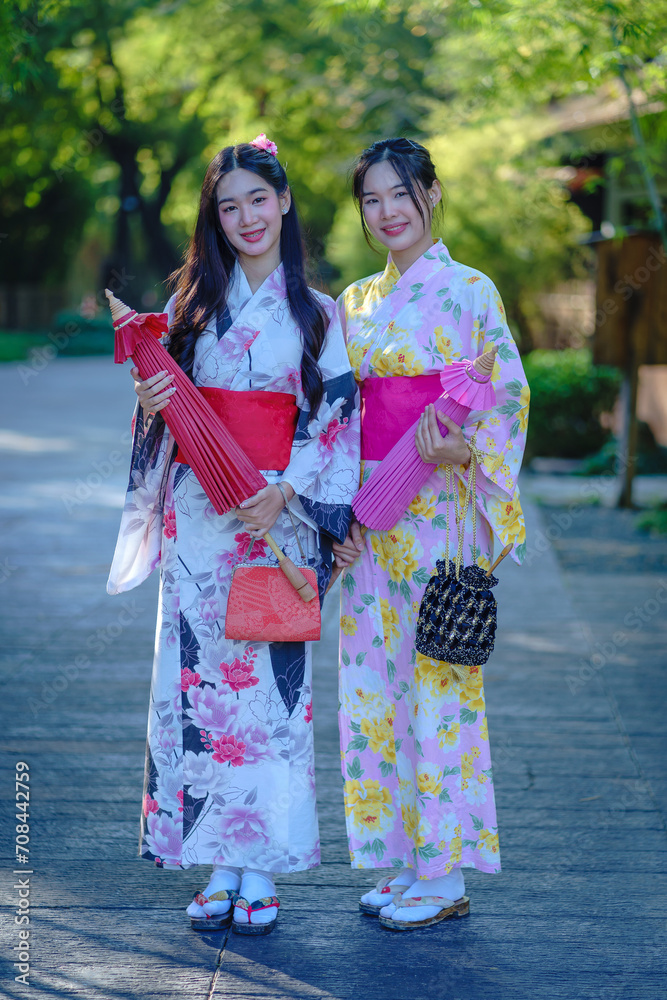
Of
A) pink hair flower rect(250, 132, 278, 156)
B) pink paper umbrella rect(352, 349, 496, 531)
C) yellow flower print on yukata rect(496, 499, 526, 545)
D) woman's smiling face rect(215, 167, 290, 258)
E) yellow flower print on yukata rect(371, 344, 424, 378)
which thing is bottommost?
yellow flower print on yukata rect(496, 499, 526, 545)

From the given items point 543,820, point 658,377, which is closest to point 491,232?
point 658,377

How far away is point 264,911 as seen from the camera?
8.46ft

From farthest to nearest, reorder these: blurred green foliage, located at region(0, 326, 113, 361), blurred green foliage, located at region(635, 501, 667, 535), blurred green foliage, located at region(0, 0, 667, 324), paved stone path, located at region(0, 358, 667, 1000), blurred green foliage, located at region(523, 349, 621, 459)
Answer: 1. blurred green foliage, located at region(0, 326, 113, 361)
2. blurred green foliage, located at region(523, 349, 621, 459)
3. blurred green foliage, located at region(635, 501, 667, 535)
4. blurred green foliage, located at region(0, 0, 667, 324)
5. paved stone path, located at region(0, 358, 667, 1000)

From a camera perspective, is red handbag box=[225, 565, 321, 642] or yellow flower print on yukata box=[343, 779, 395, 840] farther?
yellow flower print on yukata box=[343, 779, 395, 840]

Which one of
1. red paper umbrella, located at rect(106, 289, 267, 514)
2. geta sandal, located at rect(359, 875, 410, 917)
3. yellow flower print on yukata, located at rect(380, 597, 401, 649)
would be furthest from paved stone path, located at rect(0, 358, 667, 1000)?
red paper umbrella, located at rect(106, 289, 267, 514)

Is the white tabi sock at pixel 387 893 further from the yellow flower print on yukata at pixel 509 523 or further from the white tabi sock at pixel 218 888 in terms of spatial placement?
the yellow flower print on yukata at pixel 509 523

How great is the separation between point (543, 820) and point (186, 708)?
1.23 m

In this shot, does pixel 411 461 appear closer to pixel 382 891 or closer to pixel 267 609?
pixel 267 609

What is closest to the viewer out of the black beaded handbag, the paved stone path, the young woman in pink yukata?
the paved stone path

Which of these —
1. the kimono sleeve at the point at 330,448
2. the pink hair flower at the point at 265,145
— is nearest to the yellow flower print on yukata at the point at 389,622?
the kimono sleeve at the point at 330,448

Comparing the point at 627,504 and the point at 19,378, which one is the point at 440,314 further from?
the point at 19,378

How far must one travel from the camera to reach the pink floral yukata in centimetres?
258

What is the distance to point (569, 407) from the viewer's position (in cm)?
1022

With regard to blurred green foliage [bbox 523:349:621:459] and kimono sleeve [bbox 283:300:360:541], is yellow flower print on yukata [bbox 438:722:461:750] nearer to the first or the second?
kimono sleeve [bbox 283:300:360:541]
